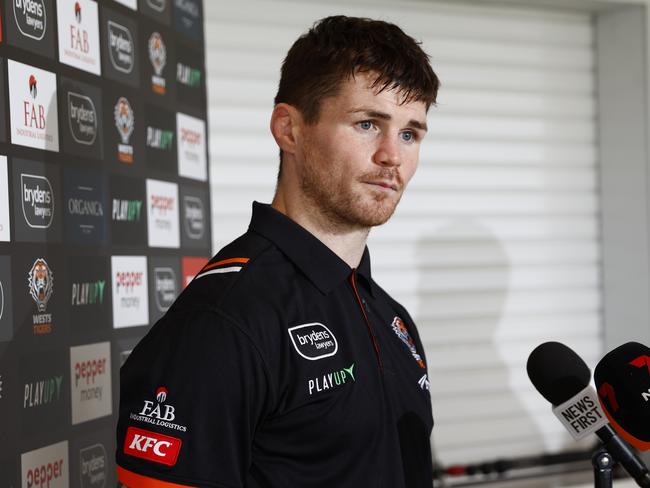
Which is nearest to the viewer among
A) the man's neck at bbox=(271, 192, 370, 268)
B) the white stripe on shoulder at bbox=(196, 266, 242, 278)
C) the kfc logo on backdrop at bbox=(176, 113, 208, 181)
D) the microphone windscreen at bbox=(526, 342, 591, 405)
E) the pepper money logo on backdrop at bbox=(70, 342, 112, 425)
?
the microphone windscreen at bbox=(526, 342, 591, 405)

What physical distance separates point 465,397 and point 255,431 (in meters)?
2.78

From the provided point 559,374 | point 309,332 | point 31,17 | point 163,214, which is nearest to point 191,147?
point 163,214

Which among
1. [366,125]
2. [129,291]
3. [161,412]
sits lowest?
[161,412]

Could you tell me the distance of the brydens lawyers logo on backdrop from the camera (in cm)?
202

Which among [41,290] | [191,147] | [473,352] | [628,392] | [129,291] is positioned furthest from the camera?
[473,352]

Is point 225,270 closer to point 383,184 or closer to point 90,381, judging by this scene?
point 383,184

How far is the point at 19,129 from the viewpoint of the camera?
1.99 m

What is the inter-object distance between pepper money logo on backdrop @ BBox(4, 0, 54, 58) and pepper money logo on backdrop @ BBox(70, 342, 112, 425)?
2.22 ft

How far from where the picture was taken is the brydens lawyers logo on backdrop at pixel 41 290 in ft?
6.64

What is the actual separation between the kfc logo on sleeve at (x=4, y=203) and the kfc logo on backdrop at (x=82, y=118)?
0.96ft

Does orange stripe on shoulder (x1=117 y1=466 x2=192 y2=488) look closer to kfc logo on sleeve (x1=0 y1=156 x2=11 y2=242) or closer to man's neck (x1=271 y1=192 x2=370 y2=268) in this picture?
man's neck (x1=271 y1=192 x2=370 y2=268)

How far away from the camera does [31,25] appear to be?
6.81 ft

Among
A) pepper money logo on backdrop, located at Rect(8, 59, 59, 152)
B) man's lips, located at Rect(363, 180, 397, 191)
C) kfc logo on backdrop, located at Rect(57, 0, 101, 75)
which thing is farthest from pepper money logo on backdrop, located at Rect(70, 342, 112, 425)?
man's lips, located at Rect(363, 180, 397, 191)

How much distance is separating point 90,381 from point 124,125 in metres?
0.66
